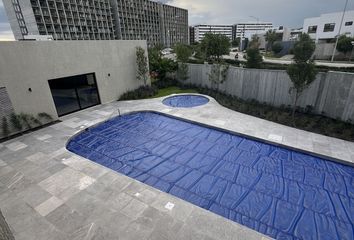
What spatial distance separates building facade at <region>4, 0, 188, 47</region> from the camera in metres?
41.5

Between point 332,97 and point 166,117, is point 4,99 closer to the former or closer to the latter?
point 166,117

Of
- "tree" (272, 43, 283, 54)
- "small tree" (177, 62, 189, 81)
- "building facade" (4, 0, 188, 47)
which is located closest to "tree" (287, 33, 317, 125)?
"small tree" (177, 62, 189, 81)

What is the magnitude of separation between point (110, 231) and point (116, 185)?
145cm

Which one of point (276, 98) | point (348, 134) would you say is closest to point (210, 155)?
point (348, 134)

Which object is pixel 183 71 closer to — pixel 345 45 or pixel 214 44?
pixel 214 44

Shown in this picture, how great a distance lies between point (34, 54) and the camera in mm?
8938

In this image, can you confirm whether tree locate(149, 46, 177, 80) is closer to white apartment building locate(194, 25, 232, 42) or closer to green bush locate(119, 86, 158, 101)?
green bush locate(119, 86, 158, 101)

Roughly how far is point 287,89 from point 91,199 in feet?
33.3

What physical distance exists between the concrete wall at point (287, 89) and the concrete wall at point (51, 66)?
6.46 meters

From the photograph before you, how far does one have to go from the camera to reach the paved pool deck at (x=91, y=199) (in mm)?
3906

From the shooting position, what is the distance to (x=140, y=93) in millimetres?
14062

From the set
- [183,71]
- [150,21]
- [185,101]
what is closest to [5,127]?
[185,101]

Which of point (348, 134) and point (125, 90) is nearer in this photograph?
point (348, 134)

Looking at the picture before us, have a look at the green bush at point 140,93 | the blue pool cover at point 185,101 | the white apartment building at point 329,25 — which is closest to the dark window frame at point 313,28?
the white apartment building at point 329,25
